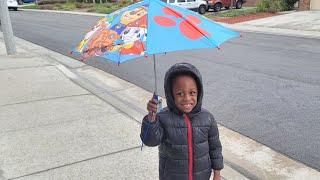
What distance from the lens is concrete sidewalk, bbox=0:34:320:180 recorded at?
15.0 ft

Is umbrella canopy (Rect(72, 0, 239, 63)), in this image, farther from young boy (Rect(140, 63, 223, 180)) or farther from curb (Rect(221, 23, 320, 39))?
curb (Rect(221, 23, 320, 39))

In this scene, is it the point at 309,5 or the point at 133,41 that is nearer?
the point at 133,41

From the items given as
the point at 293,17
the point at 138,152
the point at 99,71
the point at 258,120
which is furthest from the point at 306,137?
the point at 293,17

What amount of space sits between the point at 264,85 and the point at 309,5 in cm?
1910

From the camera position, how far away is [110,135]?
18.5 feet

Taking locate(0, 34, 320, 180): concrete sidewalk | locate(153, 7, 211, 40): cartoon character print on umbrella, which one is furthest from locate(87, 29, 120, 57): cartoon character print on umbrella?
locate(0, 34, 320, 180): concrete sidewalk

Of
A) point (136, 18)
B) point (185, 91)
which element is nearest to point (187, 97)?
point (185, 91)

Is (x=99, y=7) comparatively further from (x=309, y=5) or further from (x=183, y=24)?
(x=183, y=24)

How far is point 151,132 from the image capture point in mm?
2807

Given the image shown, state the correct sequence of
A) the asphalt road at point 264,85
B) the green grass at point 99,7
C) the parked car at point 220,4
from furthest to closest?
the green grass at point 99,7 → the parked car at point 220,4 → the asphalt road at point 264,85

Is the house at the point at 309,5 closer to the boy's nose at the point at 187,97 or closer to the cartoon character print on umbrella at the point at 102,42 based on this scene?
the cartoon character print on umbrella at the point at 102,42

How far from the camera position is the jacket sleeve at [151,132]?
2803 millimetres

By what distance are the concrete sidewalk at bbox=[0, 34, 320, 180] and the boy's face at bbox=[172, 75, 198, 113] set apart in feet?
5.68

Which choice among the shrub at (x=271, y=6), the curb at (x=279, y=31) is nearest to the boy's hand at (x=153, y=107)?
the curb at (x=279, y=31)
